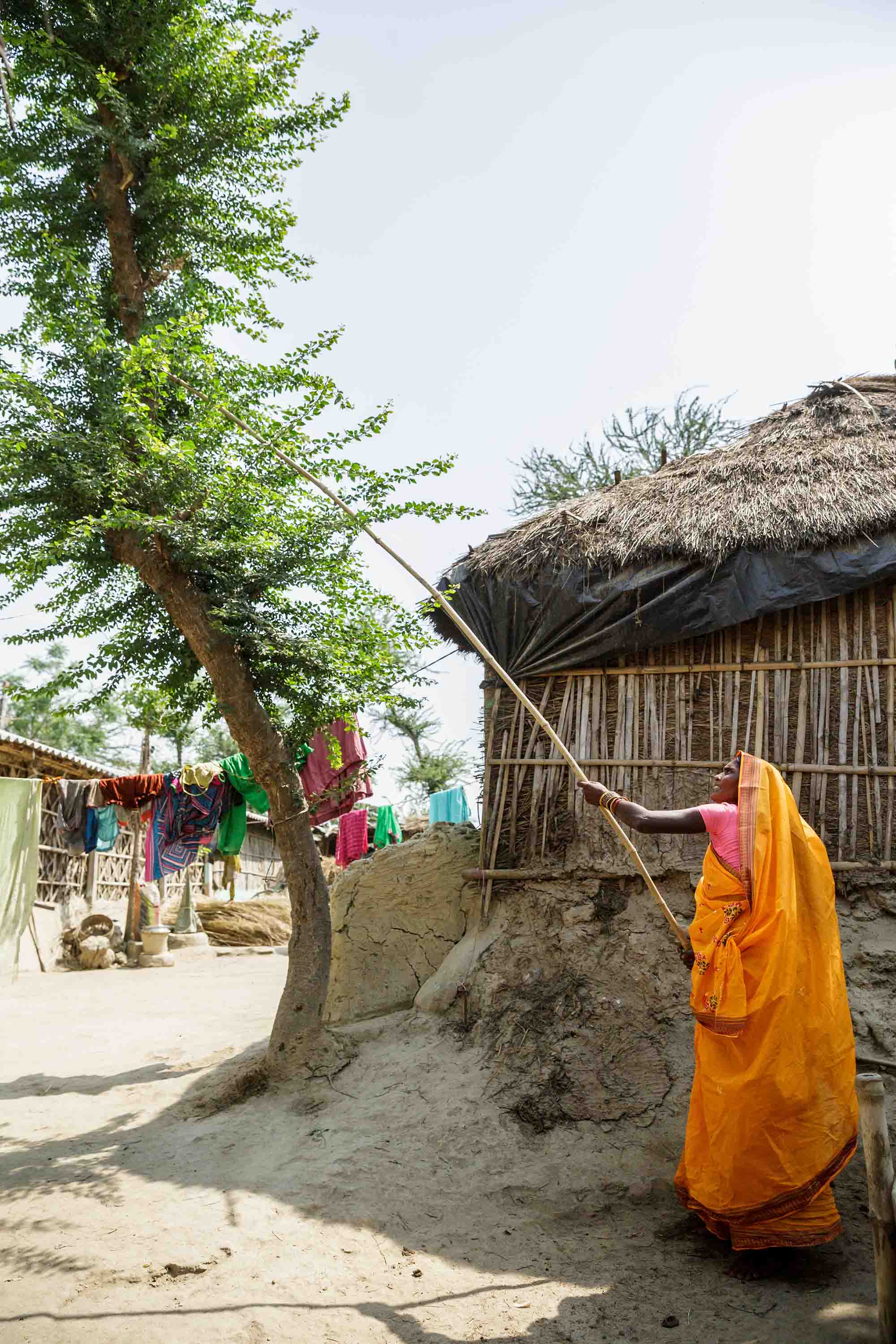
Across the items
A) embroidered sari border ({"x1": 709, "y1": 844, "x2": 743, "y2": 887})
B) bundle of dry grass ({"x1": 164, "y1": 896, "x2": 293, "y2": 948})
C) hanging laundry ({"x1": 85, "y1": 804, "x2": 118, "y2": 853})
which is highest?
embroidered sari border ({"x1": 709, "y1": 844, "x2": 743, "y2": 887})

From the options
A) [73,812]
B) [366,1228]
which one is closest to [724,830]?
[366,1228]

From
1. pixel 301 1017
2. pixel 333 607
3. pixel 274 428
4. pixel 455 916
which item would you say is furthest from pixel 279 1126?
pixel 274 428

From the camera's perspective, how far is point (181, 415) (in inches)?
270

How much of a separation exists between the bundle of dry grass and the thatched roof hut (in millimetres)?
10972

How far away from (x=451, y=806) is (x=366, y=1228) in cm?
968

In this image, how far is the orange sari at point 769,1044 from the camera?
3369mm

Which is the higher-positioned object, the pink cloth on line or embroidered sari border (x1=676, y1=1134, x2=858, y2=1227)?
the pink cloth on line

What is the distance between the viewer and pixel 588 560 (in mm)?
5797

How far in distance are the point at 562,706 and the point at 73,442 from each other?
12.0 ft

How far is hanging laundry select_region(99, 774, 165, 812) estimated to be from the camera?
9.86 meters

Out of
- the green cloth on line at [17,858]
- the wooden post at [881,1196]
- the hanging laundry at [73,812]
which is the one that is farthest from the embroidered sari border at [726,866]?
the hanging laundry at [73,812]

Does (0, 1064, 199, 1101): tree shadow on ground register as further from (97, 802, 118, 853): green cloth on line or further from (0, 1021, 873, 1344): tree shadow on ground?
(97, 802, 118, 853): green cloth on line

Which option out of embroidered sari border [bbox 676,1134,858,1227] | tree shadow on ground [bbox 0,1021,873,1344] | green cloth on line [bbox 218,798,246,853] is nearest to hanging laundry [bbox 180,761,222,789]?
green cloth on line [bbox 218,798,246,853]

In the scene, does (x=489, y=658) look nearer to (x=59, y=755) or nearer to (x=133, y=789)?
(x=133, y=789)
